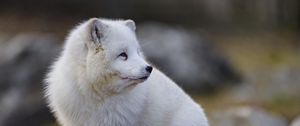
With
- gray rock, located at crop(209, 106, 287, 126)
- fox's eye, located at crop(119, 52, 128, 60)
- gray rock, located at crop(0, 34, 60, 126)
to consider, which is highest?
gray rock, located at crop(0, 34, 60, 126)

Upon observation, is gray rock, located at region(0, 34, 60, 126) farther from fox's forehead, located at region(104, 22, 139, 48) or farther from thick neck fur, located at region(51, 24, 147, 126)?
fox's forehead, located at region(104, 22, 139, 48)

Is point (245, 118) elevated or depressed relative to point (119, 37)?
elevated

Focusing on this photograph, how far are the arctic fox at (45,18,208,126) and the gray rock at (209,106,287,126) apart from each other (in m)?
2.45

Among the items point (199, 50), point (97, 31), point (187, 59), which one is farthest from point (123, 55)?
point (199, 50)

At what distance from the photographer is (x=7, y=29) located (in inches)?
651

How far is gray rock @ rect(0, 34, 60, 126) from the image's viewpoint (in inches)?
440

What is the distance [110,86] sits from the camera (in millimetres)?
5574

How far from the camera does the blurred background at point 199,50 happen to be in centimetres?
1129

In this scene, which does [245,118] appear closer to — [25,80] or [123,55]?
[123,55]

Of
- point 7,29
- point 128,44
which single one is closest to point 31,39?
point 7,29

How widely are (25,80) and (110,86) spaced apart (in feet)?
20.4

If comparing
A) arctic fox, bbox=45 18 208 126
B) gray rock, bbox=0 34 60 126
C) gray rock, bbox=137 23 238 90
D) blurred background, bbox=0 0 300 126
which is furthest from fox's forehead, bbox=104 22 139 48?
gray rock, bbox=137 23 238 90

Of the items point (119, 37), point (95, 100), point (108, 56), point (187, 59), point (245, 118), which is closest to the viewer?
point (108, 56)

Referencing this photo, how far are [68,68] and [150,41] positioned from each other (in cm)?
666
